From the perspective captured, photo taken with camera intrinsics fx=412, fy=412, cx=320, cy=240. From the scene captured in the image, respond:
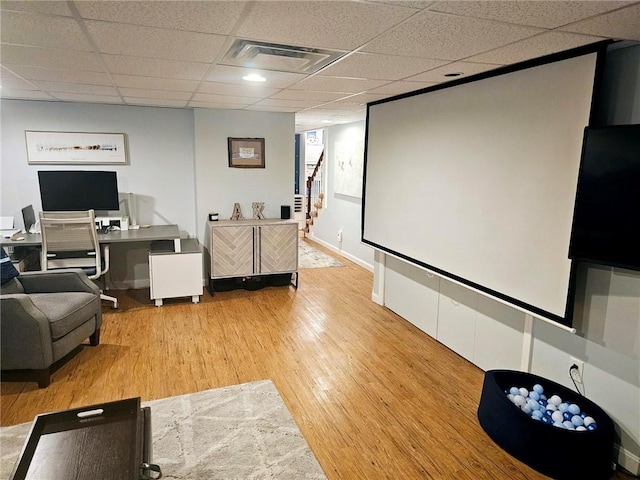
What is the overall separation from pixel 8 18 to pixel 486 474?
317 centimetres

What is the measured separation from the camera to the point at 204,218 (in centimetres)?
519

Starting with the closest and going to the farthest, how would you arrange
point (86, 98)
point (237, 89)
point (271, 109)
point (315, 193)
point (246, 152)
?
point (237, 89)
point (86, 98)
point (271, 109)
point (246, 152)
point (315, 193)

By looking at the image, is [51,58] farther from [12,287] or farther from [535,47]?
[535,47]

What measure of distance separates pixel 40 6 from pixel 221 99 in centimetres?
254

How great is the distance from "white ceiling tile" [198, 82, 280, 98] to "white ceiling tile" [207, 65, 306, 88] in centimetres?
15

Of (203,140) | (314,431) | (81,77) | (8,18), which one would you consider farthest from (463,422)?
(203,140)

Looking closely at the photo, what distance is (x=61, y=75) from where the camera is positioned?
306 cm

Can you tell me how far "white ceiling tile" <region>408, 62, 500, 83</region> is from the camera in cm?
259

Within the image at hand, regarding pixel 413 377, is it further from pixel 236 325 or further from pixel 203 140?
pixel 203 140

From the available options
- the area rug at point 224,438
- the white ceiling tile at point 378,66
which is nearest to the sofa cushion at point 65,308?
the area rug at point 224,438

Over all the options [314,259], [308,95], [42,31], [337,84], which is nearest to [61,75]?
[42,31]

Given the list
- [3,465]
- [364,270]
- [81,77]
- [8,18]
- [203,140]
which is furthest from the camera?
[364,270]

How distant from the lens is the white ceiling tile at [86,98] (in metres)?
4.08

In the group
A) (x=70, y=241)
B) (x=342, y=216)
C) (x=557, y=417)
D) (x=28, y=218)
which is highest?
(x=28, y=218)
